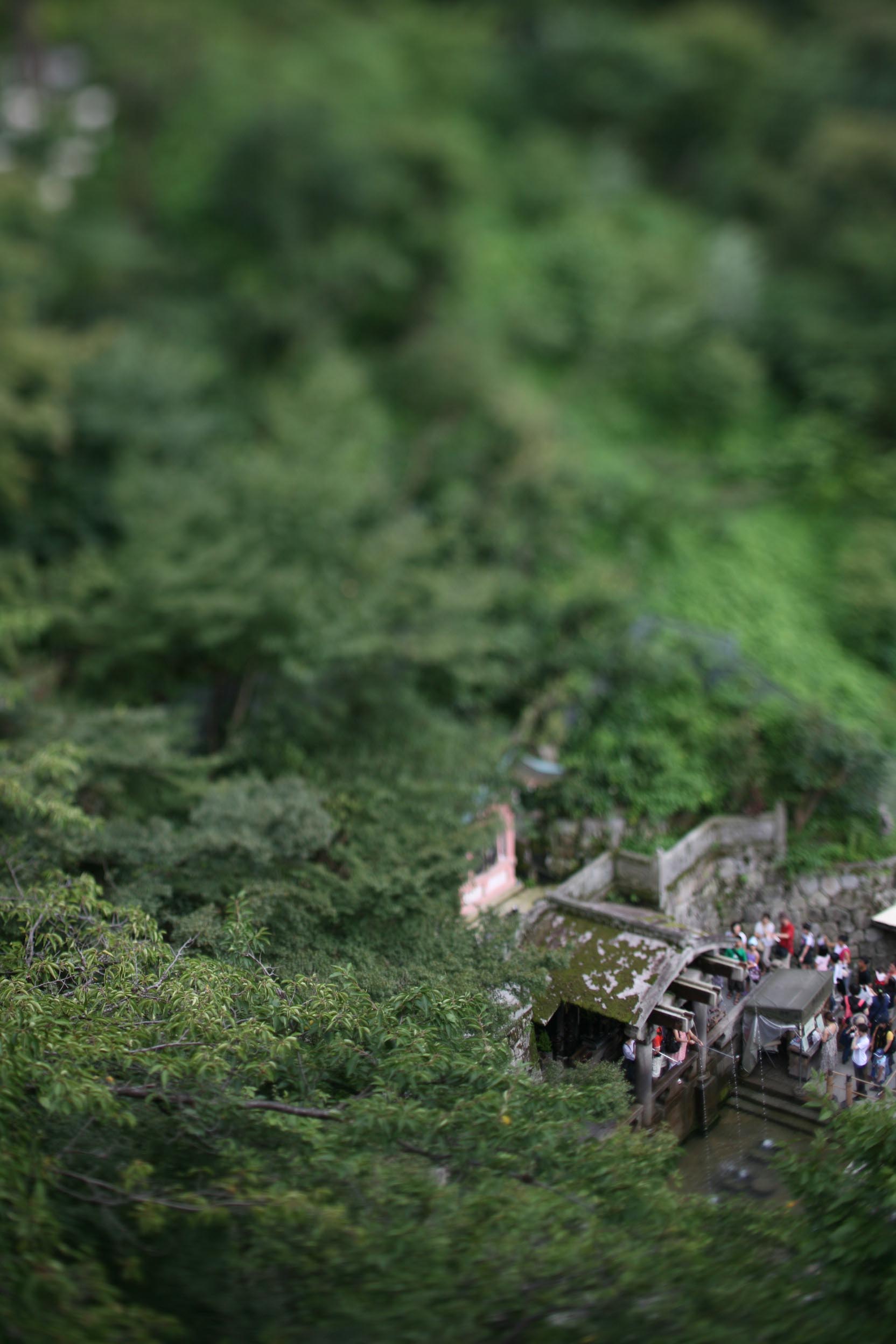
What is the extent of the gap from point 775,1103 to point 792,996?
1.05m

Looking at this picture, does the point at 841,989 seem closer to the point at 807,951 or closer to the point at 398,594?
the point at 807,951

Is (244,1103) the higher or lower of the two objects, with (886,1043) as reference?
higher

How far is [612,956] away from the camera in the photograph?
10.4m

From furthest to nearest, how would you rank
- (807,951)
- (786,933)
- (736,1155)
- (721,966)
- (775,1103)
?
Answer: (786,933) → (807,951) → (721,966) → (775,1103) → (736,1155)

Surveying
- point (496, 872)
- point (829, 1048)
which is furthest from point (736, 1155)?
point (496, 872)

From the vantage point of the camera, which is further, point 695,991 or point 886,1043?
point 695,991

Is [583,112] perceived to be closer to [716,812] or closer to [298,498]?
[298,498]

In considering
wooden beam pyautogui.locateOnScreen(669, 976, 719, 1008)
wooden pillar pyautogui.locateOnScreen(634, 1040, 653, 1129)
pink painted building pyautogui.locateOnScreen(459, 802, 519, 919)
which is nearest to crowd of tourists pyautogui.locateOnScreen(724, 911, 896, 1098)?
wooden beam pyautogui.locateOnScreen(669, 976, 719, 1008)

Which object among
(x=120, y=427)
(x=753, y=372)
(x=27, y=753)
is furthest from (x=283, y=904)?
(x=753, y=372)

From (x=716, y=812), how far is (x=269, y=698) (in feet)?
21.1

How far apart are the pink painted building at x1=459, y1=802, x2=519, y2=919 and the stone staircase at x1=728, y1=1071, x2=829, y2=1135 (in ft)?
10.7

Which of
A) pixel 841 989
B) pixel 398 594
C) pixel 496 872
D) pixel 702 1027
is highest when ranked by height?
pixel 398 594

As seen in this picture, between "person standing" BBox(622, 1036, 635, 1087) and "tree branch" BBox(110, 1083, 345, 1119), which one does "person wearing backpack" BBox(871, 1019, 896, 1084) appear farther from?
"tree branch" BBox(110, 1083, 345, 1119)

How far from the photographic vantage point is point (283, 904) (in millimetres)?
9945
